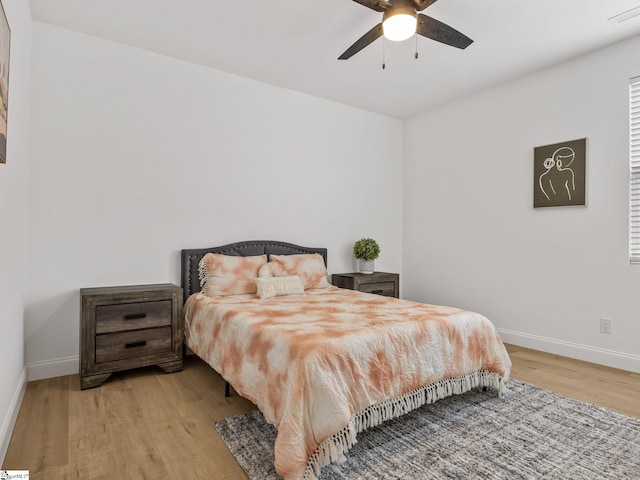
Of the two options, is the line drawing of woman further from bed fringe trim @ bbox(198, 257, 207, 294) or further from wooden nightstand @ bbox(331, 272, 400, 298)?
bed fringe trim @ bbox(198, 257, 207, 294)

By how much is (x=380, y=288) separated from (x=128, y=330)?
2.62m

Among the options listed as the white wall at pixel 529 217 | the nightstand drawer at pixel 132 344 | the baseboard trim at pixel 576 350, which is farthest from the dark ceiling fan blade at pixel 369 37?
the baseboard trim at pixel 576 350

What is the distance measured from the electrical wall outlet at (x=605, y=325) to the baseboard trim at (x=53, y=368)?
441 cm

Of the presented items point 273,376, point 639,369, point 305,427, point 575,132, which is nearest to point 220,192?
point 273,376

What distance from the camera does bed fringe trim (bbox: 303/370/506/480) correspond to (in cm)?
172

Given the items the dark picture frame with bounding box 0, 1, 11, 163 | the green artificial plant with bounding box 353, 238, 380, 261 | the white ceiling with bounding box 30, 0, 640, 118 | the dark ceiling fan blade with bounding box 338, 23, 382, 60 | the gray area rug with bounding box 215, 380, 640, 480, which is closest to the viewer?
the dark picture frame with bounding box 0, 1, 11, 163

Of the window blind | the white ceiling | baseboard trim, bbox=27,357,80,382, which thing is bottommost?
baseboard trim, bbox=27,357,80,382

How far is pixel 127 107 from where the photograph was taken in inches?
129

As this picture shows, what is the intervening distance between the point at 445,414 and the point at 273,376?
117 centimetres

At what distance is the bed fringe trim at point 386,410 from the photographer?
1.72m

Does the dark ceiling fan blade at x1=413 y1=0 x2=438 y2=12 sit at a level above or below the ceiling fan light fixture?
above

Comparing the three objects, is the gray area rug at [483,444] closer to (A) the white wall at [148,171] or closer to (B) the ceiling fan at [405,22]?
(A) the white wall at [148,171]

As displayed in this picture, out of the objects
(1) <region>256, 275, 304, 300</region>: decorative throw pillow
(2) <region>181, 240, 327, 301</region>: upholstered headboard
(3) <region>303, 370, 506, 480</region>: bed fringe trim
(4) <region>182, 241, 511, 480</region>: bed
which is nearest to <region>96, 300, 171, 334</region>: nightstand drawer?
(4) <region>182, 241, 511, 480</region>: bed

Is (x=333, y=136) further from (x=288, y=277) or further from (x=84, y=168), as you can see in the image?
(x=84, y=168)
